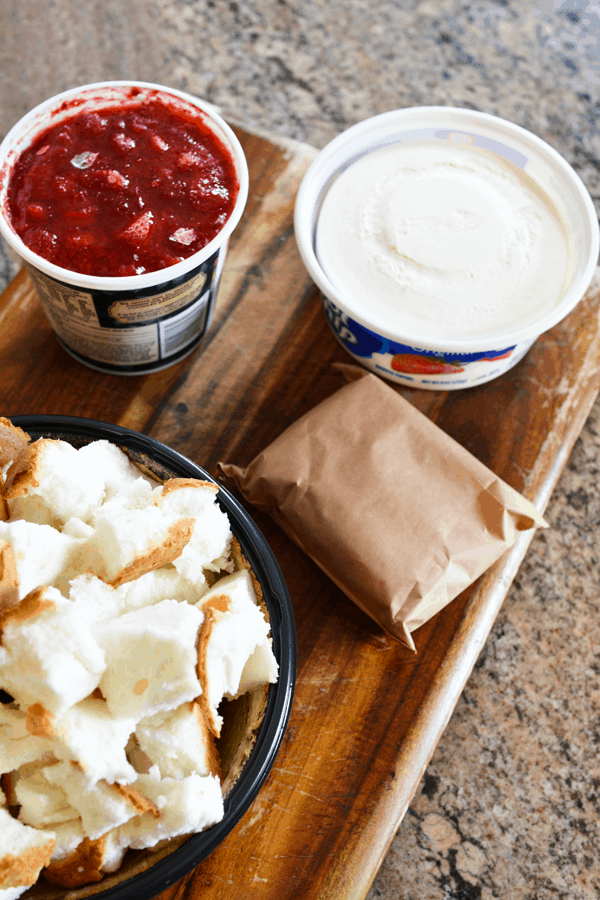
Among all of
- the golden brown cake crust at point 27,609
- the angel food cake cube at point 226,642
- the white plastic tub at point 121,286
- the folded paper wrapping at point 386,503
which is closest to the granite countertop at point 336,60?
the folded paper wrapping at point 386,503

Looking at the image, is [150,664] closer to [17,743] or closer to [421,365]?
[17,743]

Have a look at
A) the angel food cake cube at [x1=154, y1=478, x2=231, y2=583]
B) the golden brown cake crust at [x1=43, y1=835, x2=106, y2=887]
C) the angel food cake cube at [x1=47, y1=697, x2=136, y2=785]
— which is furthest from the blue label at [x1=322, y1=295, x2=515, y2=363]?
the golden brown cake crust at [x1=43, y1=835, x2=106, y2=887]

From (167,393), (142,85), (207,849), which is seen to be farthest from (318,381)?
(207,849)

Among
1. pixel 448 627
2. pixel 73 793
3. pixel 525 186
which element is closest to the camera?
pixel 73 793

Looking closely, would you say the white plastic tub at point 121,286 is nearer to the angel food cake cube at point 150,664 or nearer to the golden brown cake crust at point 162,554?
the golden brown cake crust at point 162,554

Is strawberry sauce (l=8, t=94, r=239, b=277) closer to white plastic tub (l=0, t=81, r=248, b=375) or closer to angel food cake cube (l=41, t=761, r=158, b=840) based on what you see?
white plastic tub (l=0, t=81, r=248, b=375)

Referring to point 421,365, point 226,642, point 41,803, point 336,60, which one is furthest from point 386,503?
point 336,60

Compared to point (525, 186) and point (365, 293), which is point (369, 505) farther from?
point (525, 186)
